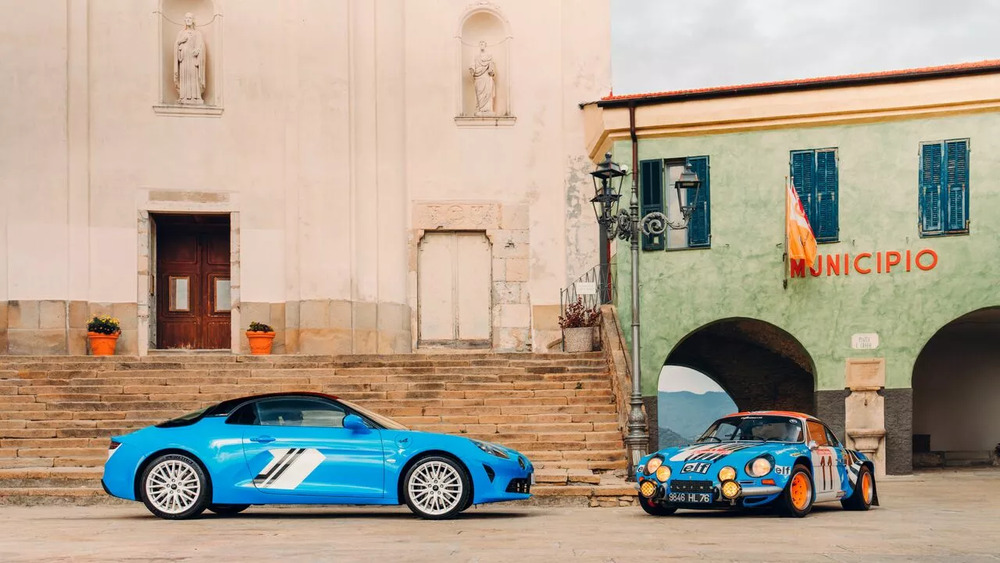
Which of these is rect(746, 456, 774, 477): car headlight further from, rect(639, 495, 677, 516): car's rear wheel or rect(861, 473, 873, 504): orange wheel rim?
rect(861, 473, 873, 504): orange wheel rim

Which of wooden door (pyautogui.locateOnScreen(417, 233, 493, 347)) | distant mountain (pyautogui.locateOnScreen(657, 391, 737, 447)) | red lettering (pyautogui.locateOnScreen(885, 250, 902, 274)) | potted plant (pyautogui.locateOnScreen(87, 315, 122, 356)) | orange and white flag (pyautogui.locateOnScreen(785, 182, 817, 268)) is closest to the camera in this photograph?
orange and white flag (pyautogui.locateOnScreen(785, 182, 817, 268))

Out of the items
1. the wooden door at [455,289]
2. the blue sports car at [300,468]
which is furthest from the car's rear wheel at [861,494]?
the wooden door at [455,289]

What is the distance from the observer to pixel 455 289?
29781mm

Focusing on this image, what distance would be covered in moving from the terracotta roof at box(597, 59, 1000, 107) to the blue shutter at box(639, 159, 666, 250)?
1236 millimetres

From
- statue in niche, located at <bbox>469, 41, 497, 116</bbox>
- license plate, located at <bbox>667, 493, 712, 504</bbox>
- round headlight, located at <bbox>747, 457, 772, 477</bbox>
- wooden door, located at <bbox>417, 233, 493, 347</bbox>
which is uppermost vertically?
statue in niche, located at <bbox>469, 41, 497, 116</bbox>

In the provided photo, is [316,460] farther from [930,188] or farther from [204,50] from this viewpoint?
[204,50]

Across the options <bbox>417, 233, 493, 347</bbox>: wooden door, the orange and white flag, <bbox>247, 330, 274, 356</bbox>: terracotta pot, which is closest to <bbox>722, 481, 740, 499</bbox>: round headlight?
the orange and white flag

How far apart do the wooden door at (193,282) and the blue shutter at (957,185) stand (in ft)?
48.4

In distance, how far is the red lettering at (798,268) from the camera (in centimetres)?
2533

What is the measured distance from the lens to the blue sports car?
14.0 metres

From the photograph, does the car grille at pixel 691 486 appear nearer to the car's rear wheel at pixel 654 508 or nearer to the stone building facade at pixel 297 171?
the car's rear wheel at pixel 654 508

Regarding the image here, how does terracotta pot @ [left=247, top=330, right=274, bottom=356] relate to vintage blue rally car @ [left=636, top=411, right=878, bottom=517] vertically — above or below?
above

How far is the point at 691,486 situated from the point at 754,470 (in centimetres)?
68

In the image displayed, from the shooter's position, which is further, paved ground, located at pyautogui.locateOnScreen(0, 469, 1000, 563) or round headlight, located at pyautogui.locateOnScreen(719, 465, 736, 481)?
round headlight, located at pyautogui.locateOnScreen(719, 465, 736, 481)
